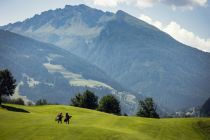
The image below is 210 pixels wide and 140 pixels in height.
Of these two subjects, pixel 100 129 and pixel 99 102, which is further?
pixel 99 102

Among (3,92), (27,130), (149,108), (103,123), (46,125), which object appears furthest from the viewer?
(149,108)

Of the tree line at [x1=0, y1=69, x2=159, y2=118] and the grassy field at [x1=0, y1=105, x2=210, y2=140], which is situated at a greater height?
the tree line at [x1=0, y1=69, x2=159, y2=118]

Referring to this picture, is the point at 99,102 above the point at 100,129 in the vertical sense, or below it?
above

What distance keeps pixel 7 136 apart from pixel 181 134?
121ft

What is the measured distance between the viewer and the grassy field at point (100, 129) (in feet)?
176

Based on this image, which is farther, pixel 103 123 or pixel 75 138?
pixel 103 123

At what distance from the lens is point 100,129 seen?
5928 centimetres

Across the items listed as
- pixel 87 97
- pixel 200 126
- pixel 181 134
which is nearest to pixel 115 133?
pixel 181 134

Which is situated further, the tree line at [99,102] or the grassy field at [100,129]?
the tree line at [99,102]

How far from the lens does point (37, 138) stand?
51.3 meters

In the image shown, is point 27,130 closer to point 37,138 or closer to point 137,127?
point 37,138

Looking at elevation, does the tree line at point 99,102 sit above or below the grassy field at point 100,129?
above

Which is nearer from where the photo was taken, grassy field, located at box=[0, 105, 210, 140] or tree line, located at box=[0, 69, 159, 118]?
grassy field, located at box=[0, 105, 210, 140]

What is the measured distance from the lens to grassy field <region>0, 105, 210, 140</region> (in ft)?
176
